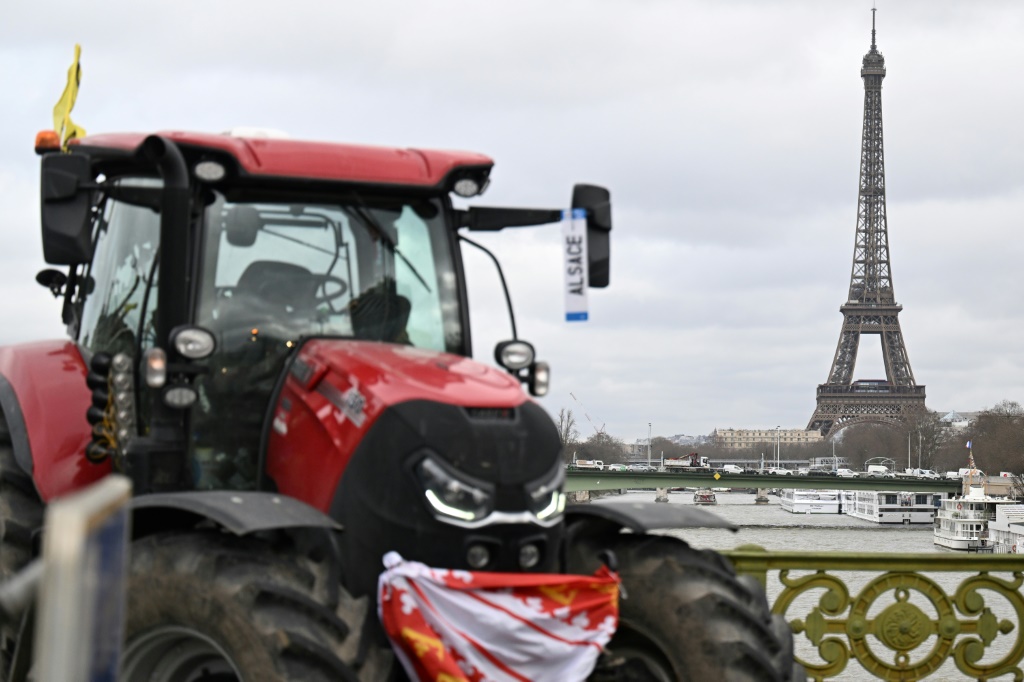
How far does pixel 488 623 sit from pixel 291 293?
1.51 meters

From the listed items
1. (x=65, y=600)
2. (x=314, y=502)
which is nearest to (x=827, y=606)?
(x=314, y=502)

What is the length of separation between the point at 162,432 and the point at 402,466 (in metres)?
1.08

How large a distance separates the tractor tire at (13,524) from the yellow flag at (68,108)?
5.04 feet

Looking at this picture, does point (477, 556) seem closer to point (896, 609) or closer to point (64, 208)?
point (64, 208)

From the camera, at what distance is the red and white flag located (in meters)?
4.51

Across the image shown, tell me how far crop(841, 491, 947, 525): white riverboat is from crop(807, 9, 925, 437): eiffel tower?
412 inches

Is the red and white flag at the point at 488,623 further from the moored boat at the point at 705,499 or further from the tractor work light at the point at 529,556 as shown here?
the moored boat at the point at 705,499

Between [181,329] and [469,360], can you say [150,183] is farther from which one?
[469,360]

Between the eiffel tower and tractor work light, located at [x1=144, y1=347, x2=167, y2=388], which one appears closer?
tractor work light, located at [x1=144, y1=347, x2=167, y2=388]

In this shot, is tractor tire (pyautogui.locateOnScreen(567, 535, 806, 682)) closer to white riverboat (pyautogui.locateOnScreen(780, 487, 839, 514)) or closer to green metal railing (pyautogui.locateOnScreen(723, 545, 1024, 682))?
green metal railing (pyautogui.locateOnScreen(723, 545, 1024, 682))

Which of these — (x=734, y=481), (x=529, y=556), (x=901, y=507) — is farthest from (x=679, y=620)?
(x=901, y=507)

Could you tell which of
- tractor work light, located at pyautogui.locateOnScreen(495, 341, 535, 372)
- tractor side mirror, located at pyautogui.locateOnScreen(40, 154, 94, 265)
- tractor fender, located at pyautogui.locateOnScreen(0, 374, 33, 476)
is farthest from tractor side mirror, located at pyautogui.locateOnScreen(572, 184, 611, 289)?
tractor fender, located at pyautogui.locateOnScreen(0, 374, 33, 476)

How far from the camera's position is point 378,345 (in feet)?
17.1

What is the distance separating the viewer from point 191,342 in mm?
4965
